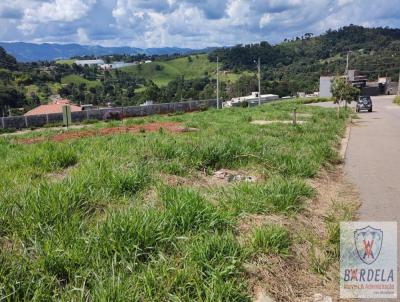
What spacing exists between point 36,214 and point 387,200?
495 cm

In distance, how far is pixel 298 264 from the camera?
3766 mm

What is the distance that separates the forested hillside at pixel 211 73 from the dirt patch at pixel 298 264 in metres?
82.2

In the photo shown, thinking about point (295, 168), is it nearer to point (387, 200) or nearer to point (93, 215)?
point (387, 200)

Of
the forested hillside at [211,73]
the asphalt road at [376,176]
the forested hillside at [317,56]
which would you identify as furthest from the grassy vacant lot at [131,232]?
the forested hillside at [317,56]

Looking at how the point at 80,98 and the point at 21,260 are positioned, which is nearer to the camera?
the point at 21,260

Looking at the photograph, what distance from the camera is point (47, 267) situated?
9.87 ft

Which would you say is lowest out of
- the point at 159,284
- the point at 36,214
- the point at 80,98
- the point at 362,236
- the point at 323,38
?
the point at 80,98

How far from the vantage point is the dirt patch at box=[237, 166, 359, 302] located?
10.9ft

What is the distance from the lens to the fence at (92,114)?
43.5 m

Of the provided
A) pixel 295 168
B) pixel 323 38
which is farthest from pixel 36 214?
pixel 323 38

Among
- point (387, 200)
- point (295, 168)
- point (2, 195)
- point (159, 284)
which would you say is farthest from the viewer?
point (295, 168)

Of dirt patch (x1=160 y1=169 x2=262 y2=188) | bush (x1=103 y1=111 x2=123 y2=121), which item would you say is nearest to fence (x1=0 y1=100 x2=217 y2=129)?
bush (x1=103 y1=111 x2=123 y2=121)

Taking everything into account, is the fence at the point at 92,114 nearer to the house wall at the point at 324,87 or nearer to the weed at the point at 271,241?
the house wall at the point at 324,87

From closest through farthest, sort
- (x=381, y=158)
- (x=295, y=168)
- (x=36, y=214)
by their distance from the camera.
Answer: (x=36, y=214) < (x=295, y=168) < (x=381, y=158)
